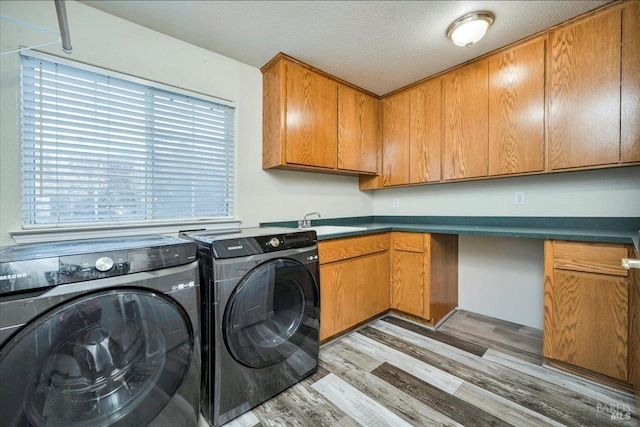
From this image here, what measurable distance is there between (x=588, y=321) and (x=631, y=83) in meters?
1.47

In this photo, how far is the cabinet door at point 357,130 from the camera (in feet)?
8.27

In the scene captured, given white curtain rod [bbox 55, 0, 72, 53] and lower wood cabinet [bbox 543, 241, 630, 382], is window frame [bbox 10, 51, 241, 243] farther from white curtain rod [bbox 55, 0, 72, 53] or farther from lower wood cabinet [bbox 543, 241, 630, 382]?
lower wood cabinet [bbox 543, 241, 630, 382]

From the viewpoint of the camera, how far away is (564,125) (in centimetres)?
177

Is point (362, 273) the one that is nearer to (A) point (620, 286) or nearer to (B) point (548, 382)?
(B) point (548, 382)

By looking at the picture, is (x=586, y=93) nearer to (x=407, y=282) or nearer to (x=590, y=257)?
(x=590, y=257)

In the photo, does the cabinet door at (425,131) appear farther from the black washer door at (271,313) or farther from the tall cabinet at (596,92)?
the black washer door at (271,313)

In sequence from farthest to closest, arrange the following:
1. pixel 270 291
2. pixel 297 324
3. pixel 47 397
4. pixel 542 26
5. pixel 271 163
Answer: pixel 271 163, pixel 542 26, pixel 297 324, pixel 270 291, pixel 47 397

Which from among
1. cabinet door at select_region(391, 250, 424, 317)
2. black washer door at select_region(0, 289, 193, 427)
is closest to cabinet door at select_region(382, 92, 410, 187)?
cabinet door at select_region(391, 250, 424, 317)

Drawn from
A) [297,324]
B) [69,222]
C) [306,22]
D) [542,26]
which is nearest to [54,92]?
[69,222]

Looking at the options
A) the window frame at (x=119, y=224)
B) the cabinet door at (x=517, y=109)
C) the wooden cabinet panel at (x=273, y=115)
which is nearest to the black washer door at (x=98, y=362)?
the window frame at (x=119, y=224)

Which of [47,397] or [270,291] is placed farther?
[270,291]

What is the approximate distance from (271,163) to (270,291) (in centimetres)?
116

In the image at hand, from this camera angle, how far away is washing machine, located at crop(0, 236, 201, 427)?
0.81 m

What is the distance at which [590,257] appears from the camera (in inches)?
60.1
